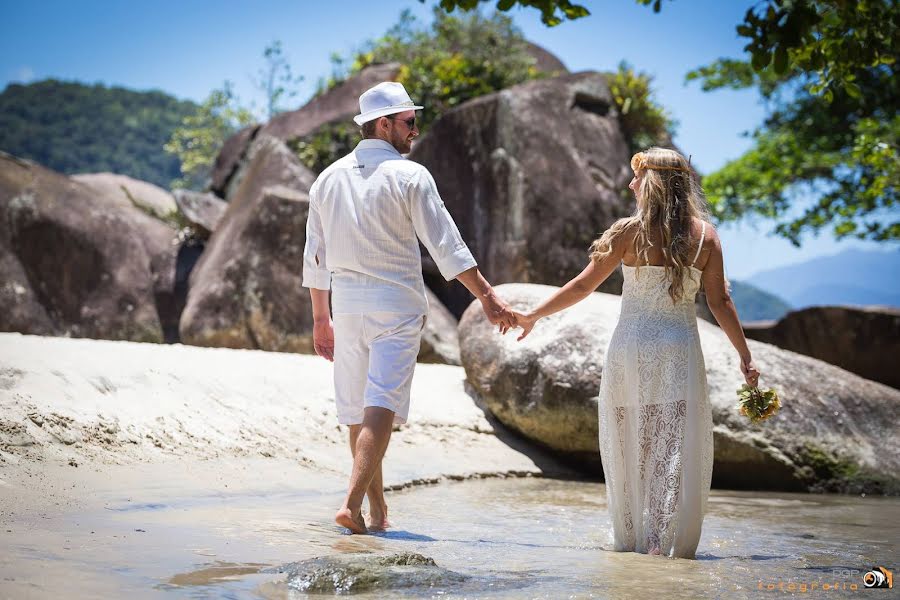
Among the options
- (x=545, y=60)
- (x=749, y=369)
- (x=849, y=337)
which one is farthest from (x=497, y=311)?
(x=545, y=60)

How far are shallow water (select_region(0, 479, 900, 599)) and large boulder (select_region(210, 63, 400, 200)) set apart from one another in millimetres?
9977

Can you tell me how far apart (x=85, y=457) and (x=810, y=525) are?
4.08 m

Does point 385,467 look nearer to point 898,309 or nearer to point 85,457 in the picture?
point 85,457

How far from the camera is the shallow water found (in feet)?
11.0

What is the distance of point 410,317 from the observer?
Result: 4812 mm

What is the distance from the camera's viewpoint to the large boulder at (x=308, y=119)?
51.0ft

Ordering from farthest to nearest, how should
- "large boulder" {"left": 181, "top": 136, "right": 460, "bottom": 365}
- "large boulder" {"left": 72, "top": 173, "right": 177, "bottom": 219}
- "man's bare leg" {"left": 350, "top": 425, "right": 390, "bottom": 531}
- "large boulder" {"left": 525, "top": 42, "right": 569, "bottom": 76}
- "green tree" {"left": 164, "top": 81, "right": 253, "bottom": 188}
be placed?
"green tree" {"left": 164, "top": 81, "right": 253, "bottom": 188}, "large boulder" {"left": 525, "top": 42, "right": 569, "bottom": 76}, "large boulder" {"left": 72, "top": 173, "right": 177, "bottom": 219}, "large boulder" {"left": 181, "top": 136, "right": 460, "bottom": 365}, "man's bare leg" {"left": 350, "top": 425, "right": 390, "bottom": 531}

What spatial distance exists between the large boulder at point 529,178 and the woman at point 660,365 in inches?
302

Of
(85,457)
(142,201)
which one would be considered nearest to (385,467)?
(85,457)

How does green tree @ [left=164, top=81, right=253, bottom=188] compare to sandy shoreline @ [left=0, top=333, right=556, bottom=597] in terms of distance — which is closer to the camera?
sandy shoreline @ [left=0, top=333, right=556, bottom=597]

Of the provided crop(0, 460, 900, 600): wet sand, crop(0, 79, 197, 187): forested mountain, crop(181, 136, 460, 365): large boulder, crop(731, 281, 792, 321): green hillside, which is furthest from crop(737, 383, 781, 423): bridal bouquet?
crop(731, 281, 792, 321): green hillside

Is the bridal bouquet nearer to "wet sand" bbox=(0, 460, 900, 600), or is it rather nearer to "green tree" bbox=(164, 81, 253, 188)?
"wet sand" bbox=(0, 460, 900, 600)

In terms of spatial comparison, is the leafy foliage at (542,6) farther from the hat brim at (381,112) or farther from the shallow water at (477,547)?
the shallow water at (477,547)

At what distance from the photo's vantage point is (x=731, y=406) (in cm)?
739
